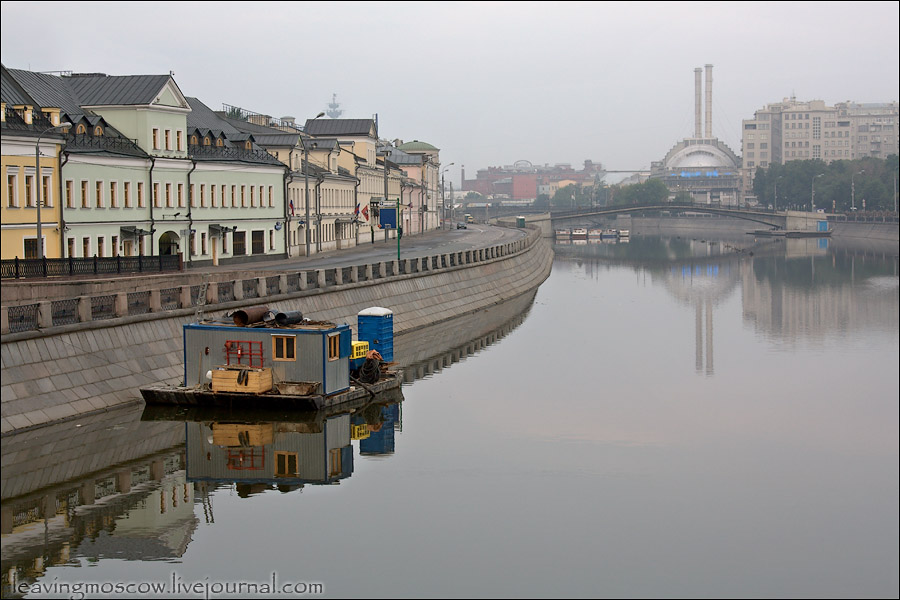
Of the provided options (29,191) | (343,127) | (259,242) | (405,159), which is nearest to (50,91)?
(29,191)

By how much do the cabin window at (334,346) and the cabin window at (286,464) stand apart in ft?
13.2

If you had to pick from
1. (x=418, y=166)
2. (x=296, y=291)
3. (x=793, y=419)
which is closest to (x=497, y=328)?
(x=296, y=291)

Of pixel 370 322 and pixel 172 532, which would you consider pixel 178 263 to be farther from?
pixel 172 532

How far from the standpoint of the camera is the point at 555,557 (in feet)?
72.1

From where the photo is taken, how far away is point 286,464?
2950 cm

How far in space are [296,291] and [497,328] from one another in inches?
602

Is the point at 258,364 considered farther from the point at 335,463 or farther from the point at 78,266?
the point at 78,266

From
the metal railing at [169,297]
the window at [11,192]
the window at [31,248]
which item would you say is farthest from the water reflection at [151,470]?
the window at [31,248]

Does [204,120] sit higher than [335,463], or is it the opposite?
[204,120]

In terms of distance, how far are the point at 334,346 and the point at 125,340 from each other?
19.5ft

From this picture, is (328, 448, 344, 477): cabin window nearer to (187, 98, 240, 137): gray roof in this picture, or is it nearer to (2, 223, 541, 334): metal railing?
(2, 223, 541, 334): metal railing

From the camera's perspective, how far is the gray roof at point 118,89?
56.5 m

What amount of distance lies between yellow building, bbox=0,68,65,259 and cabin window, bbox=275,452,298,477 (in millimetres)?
18404

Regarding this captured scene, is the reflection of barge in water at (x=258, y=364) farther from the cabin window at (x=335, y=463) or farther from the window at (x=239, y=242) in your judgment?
the window at (x=239, y=242)
